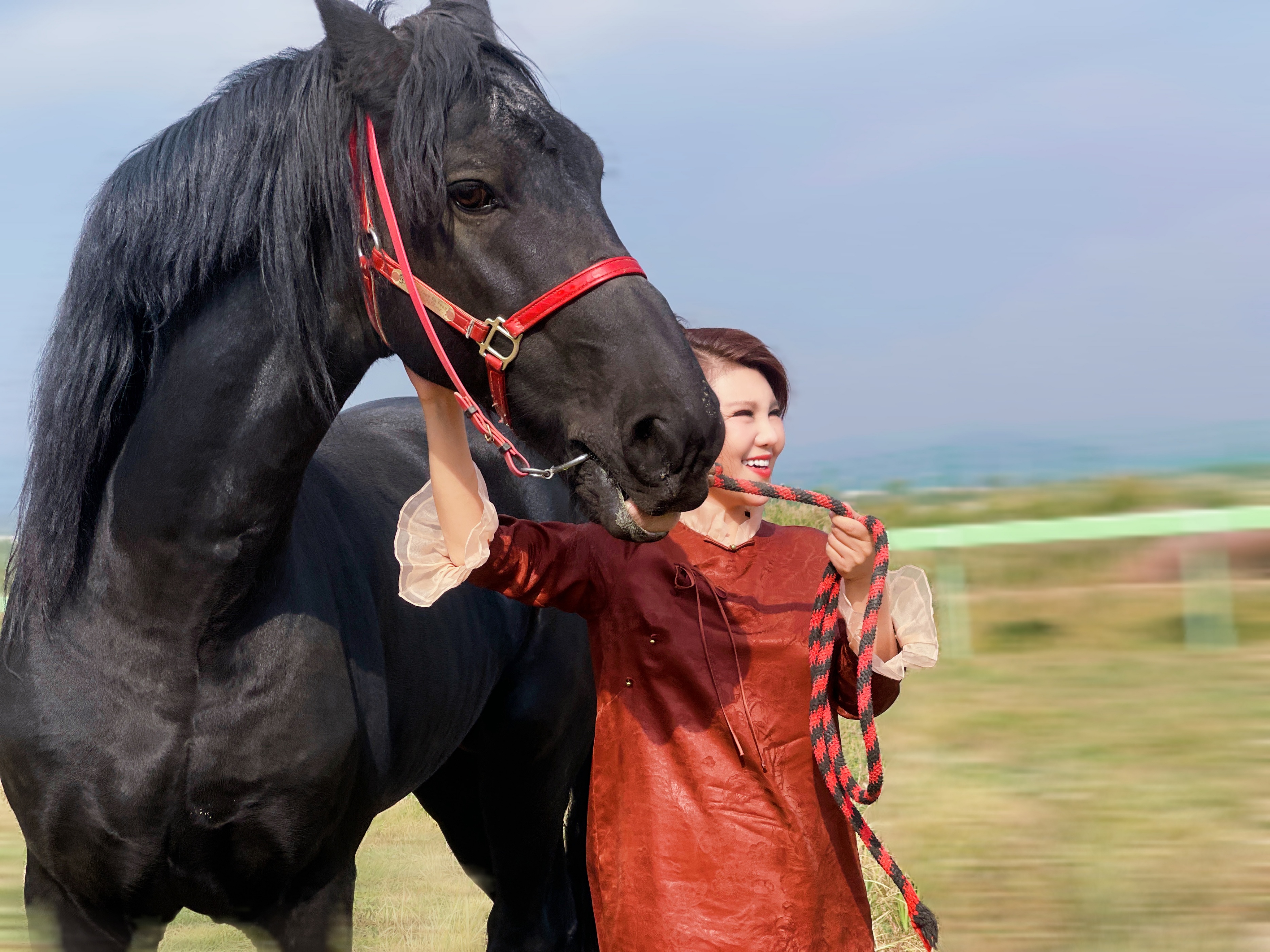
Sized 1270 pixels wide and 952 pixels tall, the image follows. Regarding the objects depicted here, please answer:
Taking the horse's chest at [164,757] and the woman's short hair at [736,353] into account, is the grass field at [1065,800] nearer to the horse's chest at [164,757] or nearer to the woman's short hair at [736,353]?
the horse's chest at [164,757]

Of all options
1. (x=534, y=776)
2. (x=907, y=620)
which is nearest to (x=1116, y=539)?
(x=534, y=776)

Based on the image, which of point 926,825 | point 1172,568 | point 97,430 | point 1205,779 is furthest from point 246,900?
point 1172,568

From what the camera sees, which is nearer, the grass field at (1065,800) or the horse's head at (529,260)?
the horse's head at (529,260)

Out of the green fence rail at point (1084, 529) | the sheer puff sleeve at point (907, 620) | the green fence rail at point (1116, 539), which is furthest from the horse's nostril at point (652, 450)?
the green fence rail at point (1116, 539)

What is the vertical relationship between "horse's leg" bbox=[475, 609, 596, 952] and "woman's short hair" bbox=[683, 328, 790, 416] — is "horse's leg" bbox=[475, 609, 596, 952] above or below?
below

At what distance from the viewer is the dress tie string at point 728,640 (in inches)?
81.2

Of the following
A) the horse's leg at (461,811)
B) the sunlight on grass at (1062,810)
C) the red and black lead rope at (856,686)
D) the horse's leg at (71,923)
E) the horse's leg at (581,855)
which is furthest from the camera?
the horse's leg at (461,811)

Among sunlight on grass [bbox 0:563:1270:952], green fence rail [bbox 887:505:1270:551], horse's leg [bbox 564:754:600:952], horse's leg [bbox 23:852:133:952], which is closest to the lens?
horse's leg [bbox 23:852:133:952]

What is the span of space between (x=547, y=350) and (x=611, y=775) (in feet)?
2.93

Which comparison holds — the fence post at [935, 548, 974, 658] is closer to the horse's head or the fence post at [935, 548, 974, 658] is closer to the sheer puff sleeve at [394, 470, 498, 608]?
the sheer puff sleeve at [394, 470, 498, 608]

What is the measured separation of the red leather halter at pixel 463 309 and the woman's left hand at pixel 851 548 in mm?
502

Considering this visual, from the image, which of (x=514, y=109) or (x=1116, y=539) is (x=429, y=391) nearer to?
(x=514, y=109)

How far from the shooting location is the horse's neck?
2076mm

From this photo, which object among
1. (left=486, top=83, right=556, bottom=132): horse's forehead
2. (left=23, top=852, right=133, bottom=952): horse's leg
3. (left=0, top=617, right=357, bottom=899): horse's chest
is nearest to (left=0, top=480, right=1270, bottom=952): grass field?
(left=23, top=852, right=133, bottom=952): horse's leg
